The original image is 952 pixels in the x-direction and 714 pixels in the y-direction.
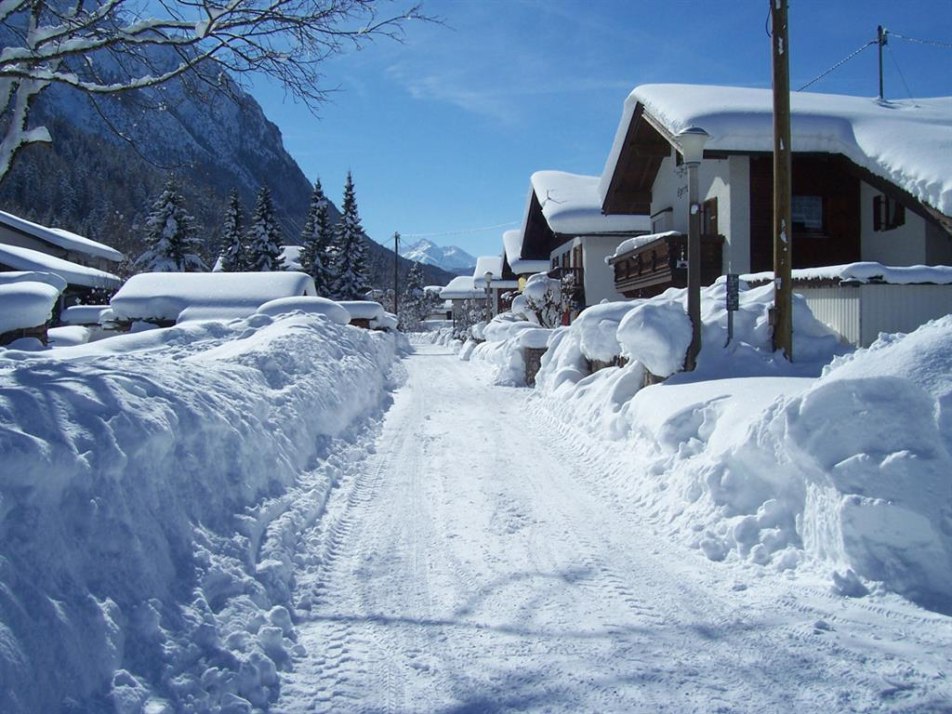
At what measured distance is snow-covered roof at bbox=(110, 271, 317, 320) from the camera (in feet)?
75.5

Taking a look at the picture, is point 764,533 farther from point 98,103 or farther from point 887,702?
point 98,103

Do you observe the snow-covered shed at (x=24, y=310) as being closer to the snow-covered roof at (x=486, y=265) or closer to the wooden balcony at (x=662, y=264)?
the wooden balcony at (x=662, y=264)

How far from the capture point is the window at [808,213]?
15.0m

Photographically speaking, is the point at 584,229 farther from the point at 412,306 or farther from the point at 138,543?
the point at 412,306

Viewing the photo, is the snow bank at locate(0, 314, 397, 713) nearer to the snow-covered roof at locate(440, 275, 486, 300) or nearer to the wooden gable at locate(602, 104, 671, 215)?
the wooden gable at locate(602, 104, 671, 215)

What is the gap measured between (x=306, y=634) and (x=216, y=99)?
6.45m

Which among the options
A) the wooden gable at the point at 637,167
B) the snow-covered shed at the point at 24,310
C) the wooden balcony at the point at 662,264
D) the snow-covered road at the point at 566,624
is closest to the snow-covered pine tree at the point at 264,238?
the wooden gable at the point at 637,167

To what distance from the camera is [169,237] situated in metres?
38.7

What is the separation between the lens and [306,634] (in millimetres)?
3873

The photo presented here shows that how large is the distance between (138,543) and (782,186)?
830 centimetres

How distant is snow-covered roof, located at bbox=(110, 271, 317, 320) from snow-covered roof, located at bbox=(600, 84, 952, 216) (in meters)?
14.5

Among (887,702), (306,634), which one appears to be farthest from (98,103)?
(887,702)

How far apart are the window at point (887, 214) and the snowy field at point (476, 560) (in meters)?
8.75

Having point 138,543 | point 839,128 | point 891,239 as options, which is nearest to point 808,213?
point 891,239
